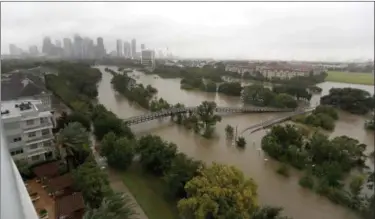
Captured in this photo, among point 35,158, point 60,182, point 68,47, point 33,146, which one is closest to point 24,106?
point 33,146

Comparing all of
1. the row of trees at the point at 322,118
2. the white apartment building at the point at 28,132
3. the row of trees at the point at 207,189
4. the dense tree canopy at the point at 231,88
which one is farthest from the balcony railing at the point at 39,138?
the row of trees at the point at 322,118

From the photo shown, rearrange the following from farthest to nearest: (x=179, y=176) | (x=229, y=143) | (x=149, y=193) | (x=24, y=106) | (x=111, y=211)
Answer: (x=229, y=143) < (x=24, y=106) < (x=149, y=193) < (x=179, y=176) < (x=111, y=211)

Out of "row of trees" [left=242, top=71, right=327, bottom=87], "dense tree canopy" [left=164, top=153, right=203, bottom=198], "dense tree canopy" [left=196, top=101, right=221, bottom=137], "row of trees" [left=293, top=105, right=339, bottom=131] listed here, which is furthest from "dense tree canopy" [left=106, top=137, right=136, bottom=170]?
"row of trees" [left=293, top=105, right=339, bottom=131]

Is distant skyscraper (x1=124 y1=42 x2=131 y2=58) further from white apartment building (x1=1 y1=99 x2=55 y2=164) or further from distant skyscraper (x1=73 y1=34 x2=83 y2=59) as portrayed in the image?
white apartment building (x1=1 y1=99 x2=55 y2=164)

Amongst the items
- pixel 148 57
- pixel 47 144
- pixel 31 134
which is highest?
pixel 148 57

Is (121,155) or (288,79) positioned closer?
(121,155)

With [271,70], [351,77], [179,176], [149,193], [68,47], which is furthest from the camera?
[271,70]

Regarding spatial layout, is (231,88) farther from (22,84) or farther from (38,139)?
(22,84)
